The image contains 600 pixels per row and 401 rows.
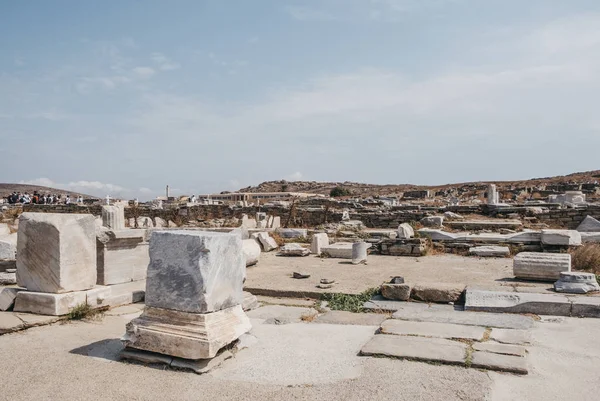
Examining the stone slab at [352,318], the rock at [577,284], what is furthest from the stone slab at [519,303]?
the stone slab at [352,318]

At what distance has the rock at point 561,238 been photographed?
9.86 metres

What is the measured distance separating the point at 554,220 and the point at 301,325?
550 inches

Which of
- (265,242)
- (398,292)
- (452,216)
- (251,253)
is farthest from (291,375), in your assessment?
(452,216)

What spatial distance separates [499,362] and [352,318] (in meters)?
2.09

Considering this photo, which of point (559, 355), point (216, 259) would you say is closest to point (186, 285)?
point (216, 259)

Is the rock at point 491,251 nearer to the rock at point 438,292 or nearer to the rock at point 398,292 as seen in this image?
the rock at point 438,292

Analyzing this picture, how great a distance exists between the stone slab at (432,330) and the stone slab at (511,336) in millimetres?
124

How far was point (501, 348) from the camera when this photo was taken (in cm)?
414

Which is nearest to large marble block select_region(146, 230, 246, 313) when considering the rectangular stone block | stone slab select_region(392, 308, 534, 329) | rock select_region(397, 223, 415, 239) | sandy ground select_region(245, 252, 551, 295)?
the rectangular stone block

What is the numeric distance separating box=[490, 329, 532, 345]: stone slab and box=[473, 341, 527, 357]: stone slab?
0.19 meters

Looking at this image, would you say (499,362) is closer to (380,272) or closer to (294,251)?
(380,272)

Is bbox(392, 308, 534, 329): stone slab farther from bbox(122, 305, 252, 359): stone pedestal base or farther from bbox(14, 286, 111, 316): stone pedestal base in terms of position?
bbox(14, 286, 111, 316): stone pedestal base

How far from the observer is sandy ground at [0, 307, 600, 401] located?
3361mm

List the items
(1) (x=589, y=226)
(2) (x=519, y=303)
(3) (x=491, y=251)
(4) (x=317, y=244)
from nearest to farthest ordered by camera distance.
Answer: (2) (x=519, y=303)
(3) (x=491, y=251)
(4) (x=317, y=244)
(1) (x=589, y=226)
